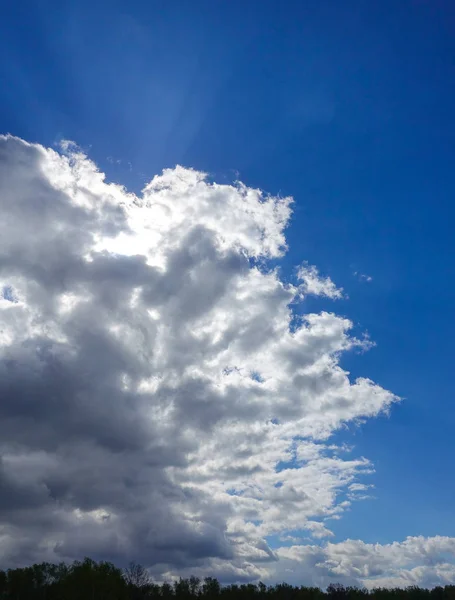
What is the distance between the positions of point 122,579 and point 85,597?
72.8 ft

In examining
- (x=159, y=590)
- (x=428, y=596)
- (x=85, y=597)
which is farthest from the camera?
(x=159, y=590)

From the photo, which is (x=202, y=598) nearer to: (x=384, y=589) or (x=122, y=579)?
(x=122, y=579)

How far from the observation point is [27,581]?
546 feet

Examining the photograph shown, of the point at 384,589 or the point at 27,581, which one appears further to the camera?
the point at 384,589

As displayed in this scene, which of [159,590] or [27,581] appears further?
[159,590]

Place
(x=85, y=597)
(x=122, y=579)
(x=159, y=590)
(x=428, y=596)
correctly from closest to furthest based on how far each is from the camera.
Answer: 1. (x=85, y=597)
2. (x=122, y=579)
3. (x=428, y=596)
4. (x=159, y=590)

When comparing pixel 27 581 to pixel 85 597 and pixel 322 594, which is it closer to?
pixel 85 597

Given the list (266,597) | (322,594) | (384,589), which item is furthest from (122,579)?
(384,589)

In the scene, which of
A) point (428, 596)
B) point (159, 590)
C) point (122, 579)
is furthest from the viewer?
point (159, 590)

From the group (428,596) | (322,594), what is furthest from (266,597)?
(428,596)

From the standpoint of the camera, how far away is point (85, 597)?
14288 centimetres

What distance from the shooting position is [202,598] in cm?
18150

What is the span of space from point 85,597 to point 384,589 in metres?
104

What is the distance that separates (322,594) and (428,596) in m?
33.5
